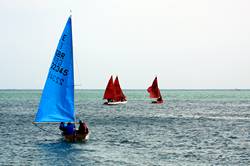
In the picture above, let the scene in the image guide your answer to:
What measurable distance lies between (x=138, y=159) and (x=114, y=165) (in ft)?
10.7

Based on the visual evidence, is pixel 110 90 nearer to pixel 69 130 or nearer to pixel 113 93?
pixel 113 93

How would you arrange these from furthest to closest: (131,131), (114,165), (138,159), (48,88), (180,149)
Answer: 1. (131,131)
2. (180,149)
3. (48,88)
4. (138,159)
5. (114,165)

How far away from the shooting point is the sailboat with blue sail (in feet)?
127

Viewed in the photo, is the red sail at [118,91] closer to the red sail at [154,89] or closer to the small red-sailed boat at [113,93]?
the small red-sailed boat at [113,93]

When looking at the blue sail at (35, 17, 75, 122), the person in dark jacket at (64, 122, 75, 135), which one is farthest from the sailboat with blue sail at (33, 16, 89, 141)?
the person in dark jacket at (64, 122, 75, 135)

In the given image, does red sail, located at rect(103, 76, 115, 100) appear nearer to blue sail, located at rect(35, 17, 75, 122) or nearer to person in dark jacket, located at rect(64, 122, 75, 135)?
person in dark jacket, located at rect(64, 122, 75, 135)

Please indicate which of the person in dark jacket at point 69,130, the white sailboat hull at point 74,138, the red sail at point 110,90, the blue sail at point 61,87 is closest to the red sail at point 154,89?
the red sail at point 110,90

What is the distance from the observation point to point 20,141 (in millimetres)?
48438

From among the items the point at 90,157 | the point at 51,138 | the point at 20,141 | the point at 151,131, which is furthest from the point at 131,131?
the point at 90,157

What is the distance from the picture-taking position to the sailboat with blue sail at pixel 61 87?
38562 mm

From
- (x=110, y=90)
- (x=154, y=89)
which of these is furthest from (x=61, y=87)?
(x=154, y=89)

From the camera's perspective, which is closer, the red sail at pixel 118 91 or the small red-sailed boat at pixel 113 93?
the small red-sailed boat at pixel 113 93

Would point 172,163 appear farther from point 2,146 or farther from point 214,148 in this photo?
point 2,146

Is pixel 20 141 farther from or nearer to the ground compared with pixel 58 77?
nearer to the ground
